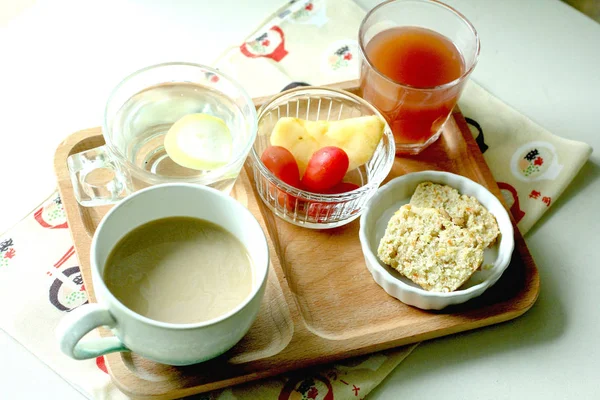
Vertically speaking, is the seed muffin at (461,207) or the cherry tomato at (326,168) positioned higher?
the cherry tomato at (326,168)

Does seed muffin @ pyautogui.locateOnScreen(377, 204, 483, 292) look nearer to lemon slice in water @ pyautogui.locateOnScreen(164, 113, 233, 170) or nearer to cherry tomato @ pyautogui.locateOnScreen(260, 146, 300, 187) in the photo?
cherry tomato @ pyautogui.locateOnScreen(260, 146, 300, 187)

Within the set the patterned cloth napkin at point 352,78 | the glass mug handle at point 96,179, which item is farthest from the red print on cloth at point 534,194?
the glass mug handle at point 96,179

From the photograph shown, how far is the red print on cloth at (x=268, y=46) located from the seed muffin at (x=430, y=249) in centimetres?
56

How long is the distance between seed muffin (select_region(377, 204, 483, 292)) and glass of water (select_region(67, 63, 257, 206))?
0.29 metres

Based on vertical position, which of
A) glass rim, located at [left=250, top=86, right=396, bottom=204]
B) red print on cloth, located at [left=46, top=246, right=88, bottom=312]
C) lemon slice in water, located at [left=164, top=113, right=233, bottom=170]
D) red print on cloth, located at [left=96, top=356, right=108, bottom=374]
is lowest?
red print on cloth, located at [left=96, top=356, right=108, bottom=374]

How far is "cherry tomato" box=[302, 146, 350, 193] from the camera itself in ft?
3.84

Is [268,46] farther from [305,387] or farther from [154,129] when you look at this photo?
[305,387]

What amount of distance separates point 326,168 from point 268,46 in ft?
1.63

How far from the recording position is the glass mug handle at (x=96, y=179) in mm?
1101

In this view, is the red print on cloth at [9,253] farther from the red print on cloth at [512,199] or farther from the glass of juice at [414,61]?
the red print on cloth at [512,199]

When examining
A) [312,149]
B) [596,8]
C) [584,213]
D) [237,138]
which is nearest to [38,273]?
[237,138]

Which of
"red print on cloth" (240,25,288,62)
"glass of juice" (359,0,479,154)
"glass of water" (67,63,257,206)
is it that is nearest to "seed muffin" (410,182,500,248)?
"glass of juice" (359,0,479,154)

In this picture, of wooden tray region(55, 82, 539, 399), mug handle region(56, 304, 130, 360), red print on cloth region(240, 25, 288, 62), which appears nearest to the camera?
mug handle region(56, 304, 130, 360)

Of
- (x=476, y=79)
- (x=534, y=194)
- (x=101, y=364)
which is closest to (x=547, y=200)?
(x=534, y=194)
